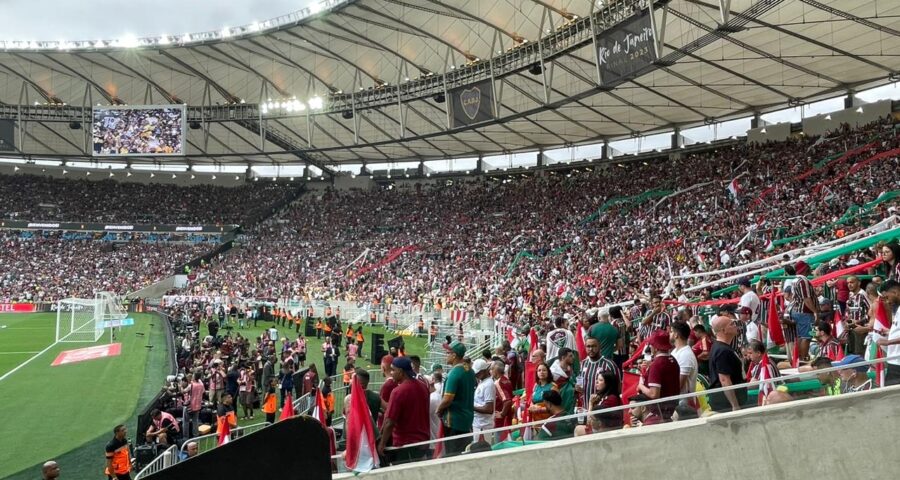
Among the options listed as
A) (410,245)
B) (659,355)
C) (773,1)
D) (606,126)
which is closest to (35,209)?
(410,245)

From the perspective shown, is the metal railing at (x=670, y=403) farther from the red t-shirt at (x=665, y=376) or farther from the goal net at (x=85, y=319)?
the goal net at (x=85, y=319)

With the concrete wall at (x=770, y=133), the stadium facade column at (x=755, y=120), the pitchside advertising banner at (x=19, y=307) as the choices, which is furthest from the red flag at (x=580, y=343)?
the pitchside advertising banner at (x=19, y=307)

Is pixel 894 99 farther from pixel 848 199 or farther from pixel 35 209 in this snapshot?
pixel 35 209

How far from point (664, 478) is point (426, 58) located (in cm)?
3079

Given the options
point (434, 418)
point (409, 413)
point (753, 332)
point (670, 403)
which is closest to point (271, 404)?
point (434, 418)

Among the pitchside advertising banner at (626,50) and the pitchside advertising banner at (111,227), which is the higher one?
the pitchside advertising banner at (626,50)

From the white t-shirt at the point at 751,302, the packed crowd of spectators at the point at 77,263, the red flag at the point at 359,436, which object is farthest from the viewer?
the packed crowd of spectators at the point at 77,263

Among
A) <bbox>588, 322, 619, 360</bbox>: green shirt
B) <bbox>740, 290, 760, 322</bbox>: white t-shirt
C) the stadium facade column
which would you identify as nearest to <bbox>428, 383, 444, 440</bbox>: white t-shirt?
<bbox>588, 322, 619, 360</bbox>: green shirt

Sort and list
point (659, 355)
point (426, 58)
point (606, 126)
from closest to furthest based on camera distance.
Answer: point (659, 355) < point (426, 58) < point (606, 126)

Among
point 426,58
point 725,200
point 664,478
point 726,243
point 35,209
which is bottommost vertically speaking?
point 664,478

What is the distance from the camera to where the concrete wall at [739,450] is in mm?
5309

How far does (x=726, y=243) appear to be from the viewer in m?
22.5

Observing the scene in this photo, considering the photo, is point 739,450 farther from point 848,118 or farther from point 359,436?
point 848,118

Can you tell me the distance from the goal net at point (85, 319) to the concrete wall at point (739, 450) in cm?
2551
